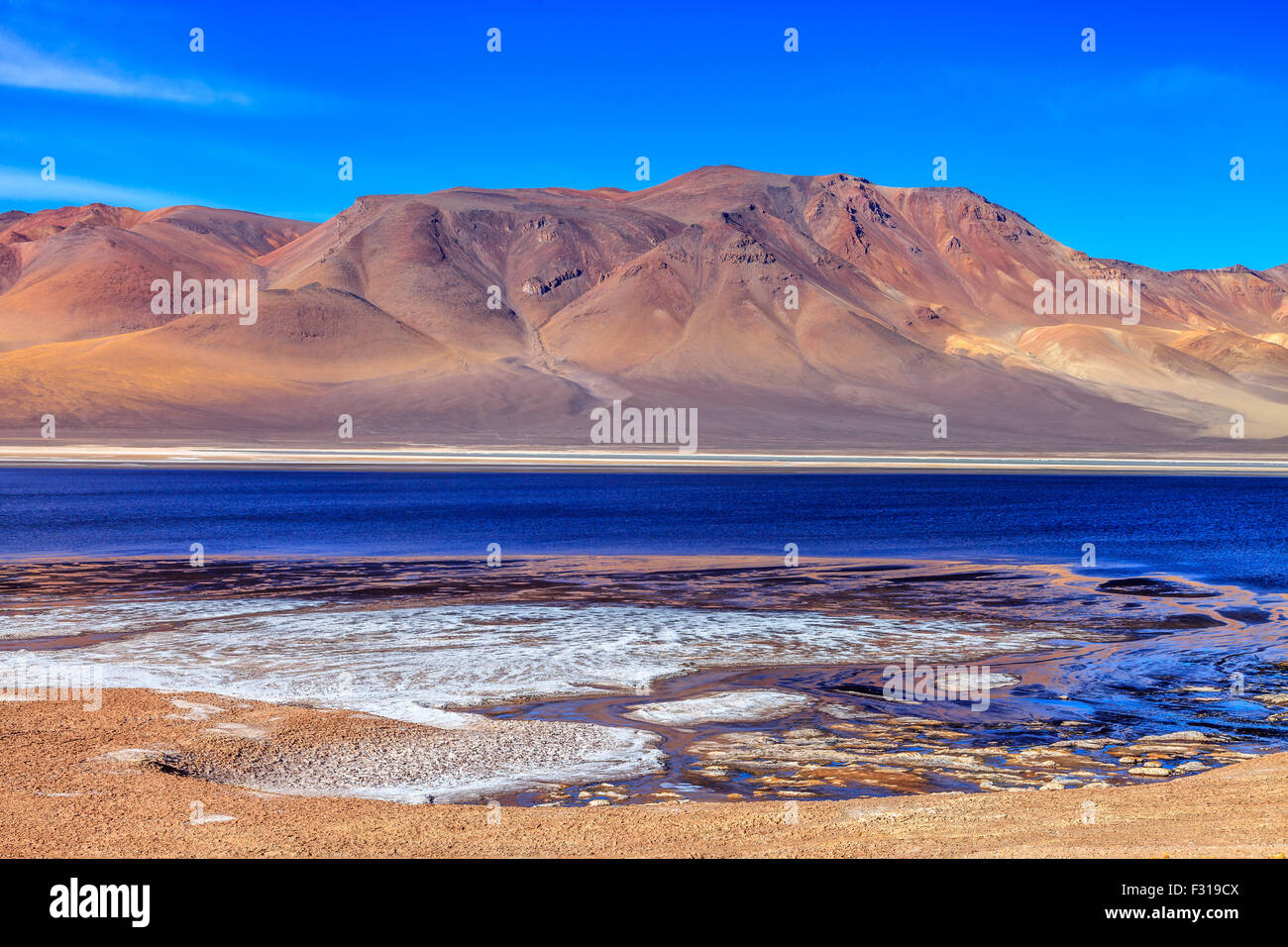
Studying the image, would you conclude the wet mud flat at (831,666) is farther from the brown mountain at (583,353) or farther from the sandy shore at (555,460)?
the brown mountain at (583,353)

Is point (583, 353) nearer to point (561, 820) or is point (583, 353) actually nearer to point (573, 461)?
point (573, 461)

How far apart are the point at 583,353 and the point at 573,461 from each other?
62.8m

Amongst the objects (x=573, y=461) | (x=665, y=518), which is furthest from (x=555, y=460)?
(x=665, y=518)

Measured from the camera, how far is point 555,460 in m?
90.9

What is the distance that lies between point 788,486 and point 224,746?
185 ft

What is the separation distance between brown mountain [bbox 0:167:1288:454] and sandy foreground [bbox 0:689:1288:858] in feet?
318

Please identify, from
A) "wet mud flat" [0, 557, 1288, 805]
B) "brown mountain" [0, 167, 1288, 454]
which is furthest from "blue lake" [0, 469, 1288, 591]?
"brown mountain" [0, 167, 1288, 454]

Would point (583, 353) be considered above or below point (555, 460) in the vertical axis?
above

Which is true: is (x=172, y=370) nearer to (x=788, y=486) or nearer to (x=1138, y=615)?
(x=788, y=486)

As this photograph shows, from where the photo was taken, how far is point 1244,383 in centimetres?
16438

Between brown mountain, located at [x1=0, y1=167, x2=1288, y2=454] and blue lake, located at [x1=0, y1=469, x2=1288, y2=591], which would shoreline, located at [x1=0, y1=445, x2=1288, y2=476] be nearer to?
brown mountain, located at [x1=0, y1=167, x2=1288, y2=454]

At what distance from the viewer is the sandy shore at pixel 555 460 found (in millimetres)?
86125

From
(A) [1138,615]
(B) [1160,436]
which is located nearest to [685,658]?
(A) [1138,615]

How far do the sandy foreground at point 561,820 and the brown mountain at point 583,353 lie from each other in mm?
97042
